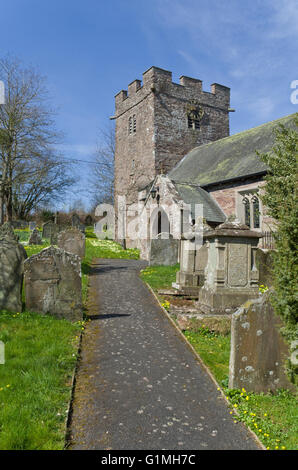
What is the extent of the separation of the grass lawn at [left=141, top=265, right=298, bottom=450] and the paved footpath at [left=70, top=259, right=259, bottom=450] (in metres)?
0.14

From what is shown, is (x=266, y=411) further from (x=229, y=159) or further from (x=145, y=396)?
(x=229, y=159)

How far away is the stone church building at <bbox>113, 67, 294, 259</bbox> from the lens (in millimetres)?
17516

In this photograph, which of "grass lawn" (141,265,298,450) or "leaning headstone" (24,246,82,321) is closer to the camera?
"grass lawn" (141,265,298,450)

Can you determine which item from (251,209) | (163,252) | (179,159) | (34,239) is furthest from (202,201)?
(34,239)

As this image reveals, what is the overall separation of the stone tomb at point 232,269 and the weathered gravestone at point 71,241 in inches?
319

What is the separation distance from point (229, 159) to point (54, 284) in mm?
16487

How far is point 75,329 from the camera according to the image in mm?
6035

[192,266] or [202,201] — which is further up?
[202,201]

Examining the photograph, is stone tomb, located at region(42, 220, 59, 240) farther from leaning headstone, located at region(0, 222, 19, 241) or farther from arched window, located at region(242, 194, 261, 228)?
arched window, located at region(242, 194, 261, 228)

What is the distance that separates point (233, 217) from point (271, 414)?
463cm

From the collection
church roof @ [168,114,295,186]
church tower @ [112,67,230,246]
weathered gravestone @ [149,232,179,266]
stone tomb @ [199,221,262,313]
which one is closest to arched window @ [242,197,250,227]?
church roof @ [168,114,295,186]

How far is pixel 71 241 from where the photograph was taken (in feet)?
46.0

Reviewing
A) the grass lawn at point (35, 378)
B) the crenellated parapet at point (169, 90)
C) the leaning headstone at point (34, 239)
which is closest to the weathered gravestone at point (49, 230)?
the leaning headstone at point (34, 239)
